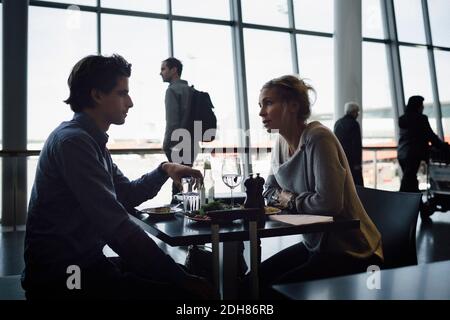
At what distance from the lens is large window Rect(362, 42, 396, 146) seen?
25.2ft

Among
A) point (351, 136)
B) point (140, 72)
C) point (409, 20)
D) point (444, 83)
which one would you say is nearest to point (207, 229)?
point (351, 136)

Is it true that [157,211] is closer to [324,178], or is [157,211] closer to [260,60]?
[324,178]

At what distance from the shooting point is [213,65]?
20.8 ft

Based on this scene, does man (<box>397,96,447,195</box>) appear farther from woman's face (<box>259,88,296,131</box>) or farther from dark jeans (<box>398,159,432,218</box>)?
woman's face (<box>259,88,296,131</box>)

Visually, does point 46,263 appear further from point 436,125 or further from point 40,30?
point 436,125

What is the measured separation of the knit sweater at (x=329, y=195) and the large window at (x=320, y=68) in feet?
18.1

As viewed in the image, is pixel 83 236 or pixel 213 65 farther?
pixel 213 65

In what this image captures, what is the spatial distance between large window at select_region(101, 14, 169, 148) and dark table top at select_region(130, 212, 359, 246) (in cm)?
429

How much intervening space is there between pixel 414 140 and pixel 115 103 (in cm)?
454

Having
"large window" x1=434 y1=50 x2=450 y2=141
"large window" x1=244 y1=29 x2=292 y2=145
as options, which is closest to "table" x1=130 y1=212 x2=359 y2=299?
"large window" x1=244 y1=29 x2=292 y2=145

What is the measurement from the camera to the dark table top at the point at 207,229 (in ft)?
4.03

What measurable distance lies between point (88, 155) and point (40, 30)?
4.91 meters

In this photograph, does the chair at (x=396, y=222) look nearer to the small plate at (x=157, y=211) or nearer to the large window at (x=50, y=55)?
the small plate at (x=157, y=211)

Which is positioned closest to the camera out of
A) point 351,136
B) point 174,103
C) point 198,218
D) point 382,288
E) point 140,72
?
point 382,288
